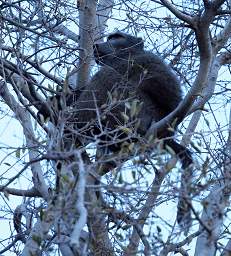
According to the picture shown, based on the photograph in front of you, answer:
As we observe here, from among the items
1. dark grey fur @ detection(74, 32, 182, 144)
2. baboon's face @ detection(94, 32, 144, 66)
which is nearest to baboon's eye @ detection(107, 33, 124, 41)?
baboon's face @ detection(94, 32, 144, 66)

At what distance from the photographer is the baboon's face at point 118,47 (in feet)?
24.8

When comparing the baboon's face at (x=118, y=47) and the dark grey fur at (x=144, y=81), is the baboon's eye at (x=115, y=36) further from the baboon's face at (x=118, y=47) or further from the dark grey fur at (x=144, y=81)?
the dark grey fur at (x=144, y=81)

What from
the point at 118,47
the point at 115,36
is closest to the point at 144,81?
the point at 118,47

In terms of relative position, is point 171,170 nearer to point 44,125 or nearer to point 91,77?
point 44,125

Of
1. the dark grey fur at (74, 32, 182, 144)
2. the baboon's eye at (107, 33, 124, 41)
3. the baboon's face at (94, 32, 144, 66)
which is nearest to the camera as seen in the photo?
the dark grey fur at (74, 32, 182, 144)

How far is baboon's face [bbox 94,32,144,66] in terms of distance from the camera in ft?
24.8

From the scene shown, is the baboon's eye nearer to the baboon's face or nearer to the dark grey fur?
the baboon's face

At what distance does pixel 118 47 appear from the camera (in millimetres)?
8578

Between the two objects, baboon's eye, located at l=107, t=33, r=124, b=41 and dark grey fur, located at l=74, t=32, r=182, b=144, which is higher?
baboon's eye, located at l=107, t=33, r=124, b=41

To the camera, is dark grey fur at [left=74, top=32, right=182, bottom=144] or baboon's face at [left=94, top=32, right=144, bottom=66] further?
baboon's face at [left=94, top=32, right=144, bottom=66]

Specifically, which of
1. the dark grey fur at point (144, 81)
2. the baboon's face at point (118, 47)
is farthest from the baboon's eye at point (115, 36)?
the dark grey fur at point (144, 81)

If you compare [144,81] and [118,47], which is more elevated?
[118,47]

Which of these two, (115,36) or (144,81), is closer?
(144,81)

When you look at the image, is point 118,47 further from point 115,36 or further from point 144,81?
point 144,81
